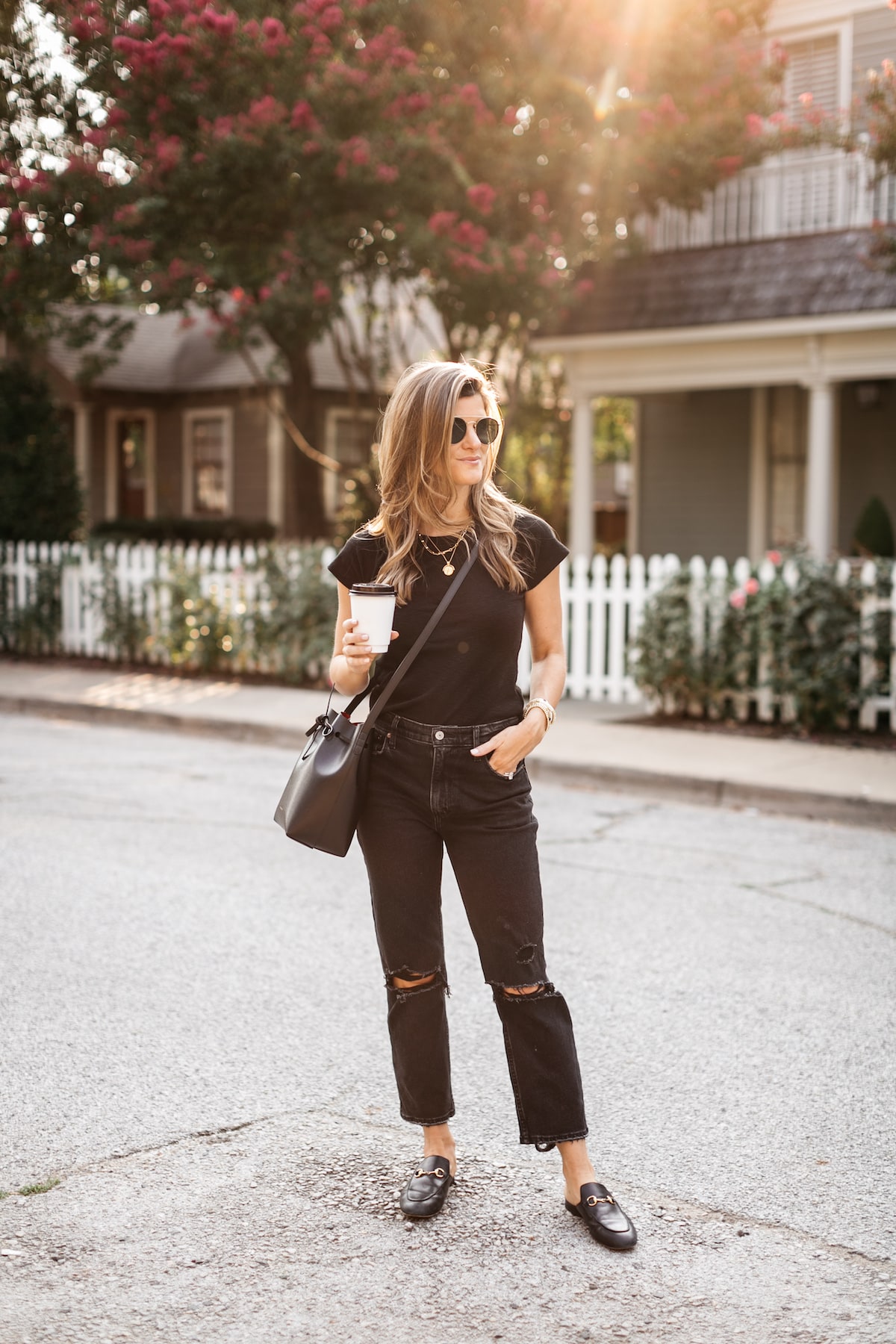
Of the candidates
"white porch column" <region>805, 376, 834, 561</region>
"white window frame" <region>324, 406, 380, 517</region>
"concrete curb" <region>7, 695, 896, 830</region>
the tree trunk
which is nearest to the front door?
"white window frame" <region>324, 406, 380, 517</region>

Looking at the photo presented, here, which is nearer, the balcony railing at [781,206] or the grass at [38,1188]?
the grass at [38,1188]

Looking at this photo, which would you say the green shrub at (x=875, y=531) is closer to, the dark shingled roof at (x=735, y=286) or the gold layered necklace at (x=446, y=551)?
the dark shingled roof at (x=735, y=286)

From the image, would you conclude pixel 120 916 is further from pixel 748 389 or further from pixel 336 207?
pixel 748 389

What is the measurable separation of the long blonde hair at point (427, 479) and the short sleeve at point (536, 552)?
29 millimetres

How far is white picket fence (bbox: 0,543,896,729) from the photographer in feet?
35.1

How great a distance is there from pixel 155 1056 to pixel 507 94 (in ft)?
37.4

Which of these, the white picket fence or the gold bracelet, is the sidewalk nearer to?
the white picket fence

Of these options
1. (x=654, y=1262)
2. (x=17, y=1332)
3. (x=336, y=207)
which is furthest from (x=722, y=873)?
(x=336, y=207)

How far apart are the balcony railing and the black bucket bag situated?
11.8 meters

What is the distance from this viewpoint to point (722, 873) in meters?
6.61

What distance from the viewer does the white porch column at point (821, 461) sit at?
13.4 metres

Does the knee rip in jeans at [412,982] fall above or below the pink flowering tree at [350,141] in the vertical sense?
below

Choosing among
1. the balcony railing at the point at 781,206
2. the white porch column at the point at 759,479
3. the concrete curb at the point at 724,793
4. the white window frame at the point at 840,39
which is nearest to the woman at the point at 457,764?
the concrete curb at the point at 724,793

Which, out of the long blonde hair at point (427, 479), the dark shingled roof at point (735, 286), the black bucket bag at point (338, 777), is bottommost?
the black bucket bag at point (338, 777)
